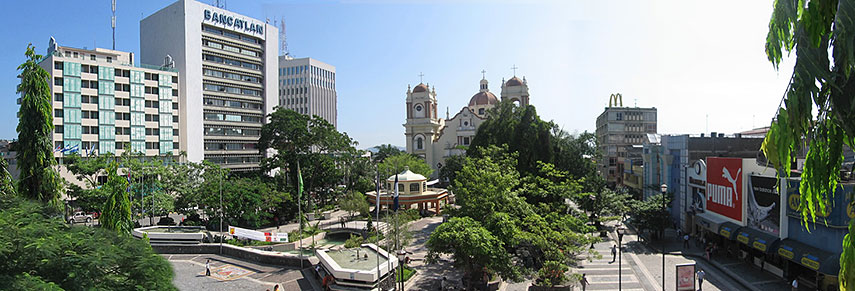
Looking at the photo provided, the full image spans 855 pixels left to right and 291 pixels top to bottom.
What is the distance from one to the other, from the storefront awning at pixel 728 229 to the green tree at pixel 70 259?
93.3 ft

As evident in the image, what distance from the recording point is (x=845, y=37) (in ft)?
11.4

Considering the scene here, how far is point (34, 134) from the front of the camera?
15.8 m

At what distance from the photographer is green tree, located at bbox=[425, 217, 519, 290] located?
19984mm

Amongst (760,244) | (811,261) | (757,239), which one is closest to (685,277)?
(811,261)

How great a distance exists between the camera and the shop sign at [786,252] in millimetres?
21906

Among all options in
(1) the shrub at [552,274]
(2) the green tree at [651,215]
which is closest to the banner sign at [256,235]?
(1) the shrub at [552,274]

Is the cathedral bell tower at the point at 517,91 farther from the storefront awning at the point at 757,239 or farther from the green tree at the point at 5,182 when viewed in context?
the green tree at the point at 5,182

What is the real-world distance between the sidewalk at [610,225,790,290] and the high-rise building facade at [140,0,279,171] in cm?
4823

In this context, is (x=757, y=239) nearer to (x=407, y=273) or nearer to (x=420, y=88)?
(x=407, y=273)

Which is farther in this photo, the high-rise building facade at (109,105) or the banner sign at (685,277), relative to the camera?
the high-rise building facade at (109,105)

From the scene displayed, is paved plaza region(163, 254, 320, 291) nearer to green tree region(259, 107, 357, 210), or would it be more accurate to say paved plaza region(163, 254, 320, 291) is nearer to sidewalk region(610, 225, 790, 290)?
green tree region(259, 107, 357, 210)

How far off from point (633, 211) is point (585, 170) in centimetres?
1410

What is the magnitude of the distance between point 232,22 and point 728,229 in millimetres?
63958

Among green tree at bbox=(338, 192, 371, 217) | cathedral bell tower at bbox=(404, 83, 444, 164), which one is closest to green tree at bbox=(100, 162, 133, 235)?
green tree at bbox=(338, 192, 371, 217)
